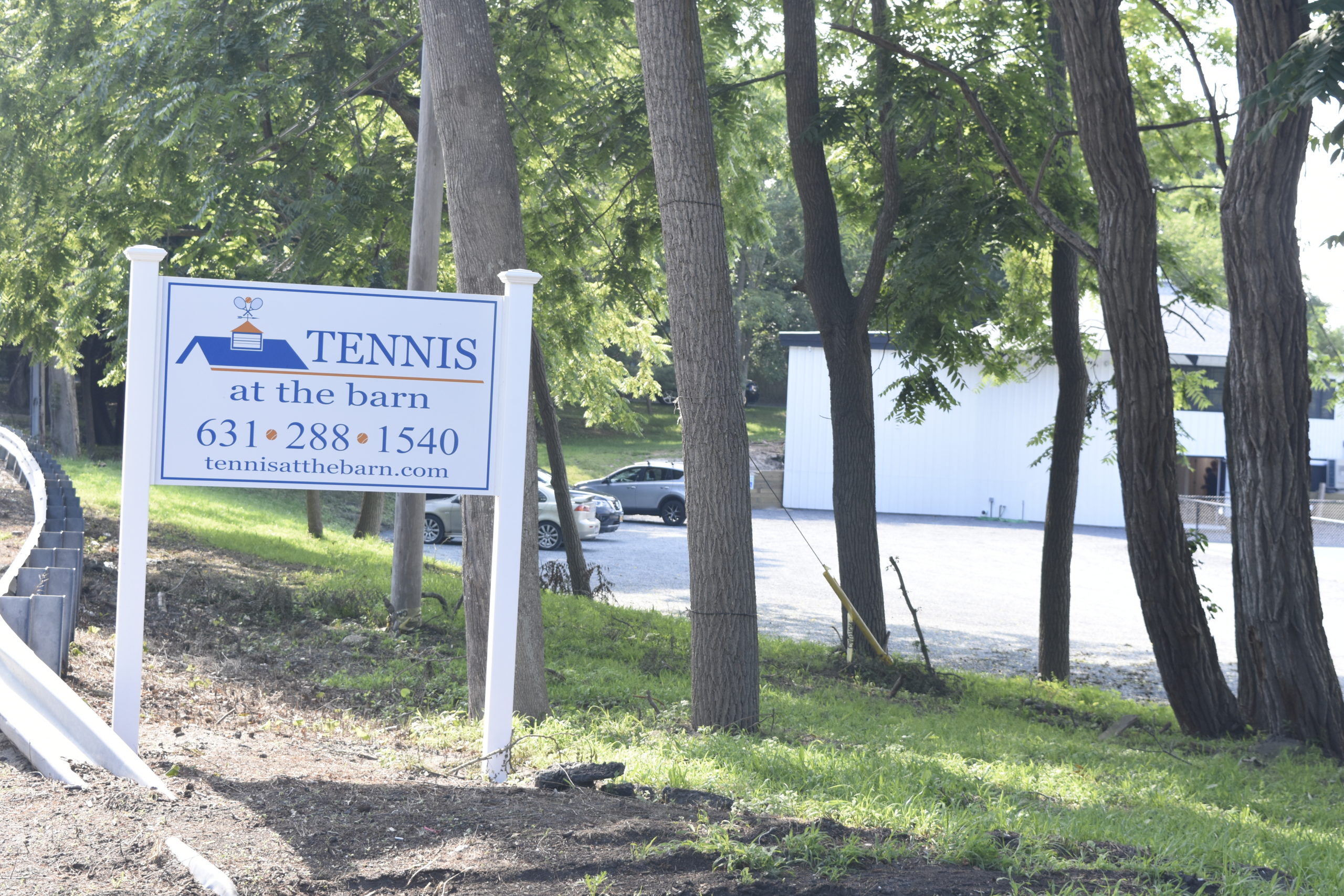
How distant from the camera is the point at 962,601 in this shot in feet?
58.4

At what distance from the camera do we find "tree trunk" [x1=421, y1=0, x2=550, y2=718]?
22.2ft

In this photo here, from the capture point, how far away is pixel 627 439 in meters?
51.0

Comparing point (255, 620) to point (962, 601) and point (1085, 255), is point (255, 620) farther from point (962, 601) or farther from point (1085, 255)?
point (962, 601)

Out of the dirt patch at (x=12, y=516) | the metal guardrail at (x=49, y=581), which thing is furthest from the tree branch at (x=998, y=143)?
the dirt patch at (x=12, y=516)

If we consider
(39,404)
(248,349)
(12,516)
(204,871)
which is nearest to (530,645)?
(248,349)

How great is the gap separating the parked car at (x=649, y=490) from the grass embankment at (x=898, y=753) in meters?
16.8

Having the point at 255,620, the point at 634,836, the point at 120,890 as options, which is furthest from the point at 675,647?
the point at 120,890

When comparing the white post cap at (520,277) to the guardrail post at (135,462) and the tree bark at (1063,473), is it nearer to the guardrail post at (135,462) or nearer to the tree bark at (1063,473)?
the guardrail post at (135,462)

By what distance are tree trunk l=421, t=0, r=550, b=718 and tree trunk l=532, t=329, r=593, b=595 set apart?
655 centimetres

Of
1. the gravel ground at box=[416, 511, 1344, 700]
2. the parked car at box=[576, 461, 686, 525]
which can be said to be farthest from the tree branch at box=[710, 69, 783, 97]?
the parked car at box=[576, 461, 686, 525]

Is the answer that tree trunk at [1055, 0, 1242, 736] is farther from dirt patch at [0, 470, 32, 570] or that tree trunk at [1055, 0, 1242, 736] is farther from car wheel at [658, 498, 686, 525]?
car wheel at [658, 498, 686, 525]

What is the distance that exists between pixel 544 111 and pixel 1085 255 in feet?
19.9

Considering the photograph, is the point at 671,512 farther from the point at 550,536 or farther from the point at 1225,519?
the point at 1225,519

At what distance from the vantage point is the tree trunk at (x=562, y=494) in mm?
13938
